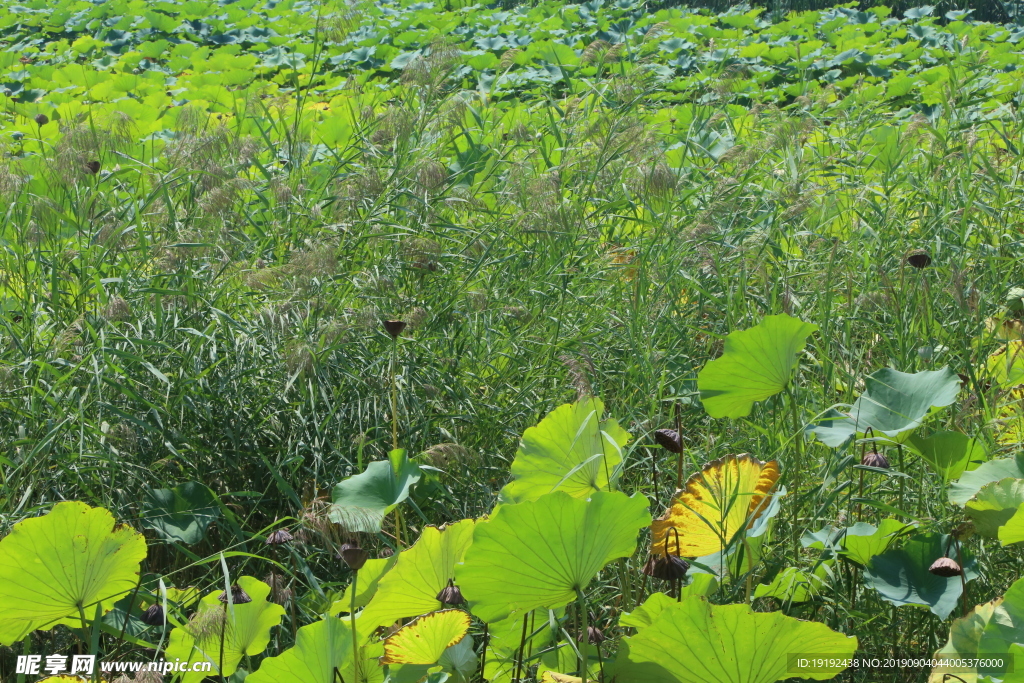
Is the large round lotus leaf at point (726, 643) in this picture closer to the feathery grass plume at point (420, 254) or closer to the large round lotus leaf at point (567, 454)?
Answer: the large round lotus leaf at point (567, 454)

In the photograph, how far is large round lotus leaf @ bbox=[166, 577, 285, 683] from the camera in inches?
45.3

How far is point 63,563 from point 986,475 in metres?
1.16

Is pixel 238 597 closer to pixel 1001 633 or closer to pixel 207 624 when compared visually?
pixel 207 624

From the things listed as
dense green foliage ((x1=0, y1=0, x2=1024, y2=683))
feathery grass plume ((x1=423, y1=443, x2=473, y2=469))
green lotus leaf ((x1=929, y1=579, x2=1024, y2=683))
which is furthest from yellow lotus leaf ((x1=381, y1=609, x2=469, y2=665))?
green lotus leaf ((x1=929, y1=579, x2=1024, y2=683))

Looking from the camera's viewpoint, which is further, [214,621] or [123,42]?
[123,42]

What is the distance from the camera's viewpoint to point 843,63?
685 centimetres

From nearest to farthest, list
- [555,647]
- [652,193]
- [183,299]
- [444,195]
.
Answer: [555,647]
[183,299]
[652,193]
[444,195]

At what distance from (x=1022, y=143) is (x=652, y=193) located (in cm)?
123

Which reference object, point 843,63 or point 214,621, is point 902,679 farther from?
point 843,63

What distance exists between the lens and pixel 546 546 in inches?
38.4

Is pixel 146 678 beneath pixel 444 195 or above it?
beneath

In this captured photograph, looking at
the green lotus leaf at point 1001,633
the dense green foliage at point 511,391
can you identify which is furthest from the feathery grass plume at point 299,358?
the green lotus leaf at point 1001,633

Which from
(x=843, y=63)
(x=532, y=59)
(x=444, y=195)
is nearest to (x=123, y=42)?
(x=532, y=59)

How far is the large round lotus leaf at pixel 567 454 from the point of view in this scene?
4.13ft
